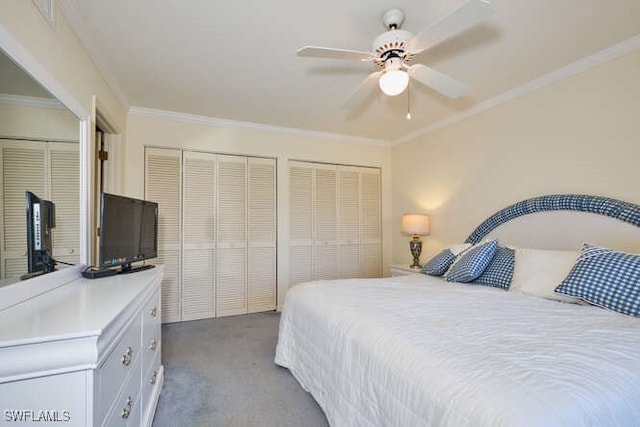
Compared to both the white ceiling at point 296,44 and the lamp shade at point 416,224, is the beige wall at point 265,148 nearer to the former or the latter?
the white ceiling at point 296,44

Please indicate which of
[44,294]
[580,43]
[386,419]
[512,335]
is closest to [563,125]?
[580,43]

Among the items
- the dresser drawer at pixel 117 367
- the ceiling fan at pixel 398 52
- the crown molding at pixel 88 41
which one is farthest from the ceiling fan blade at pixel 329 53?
the dresser drawer at pixel 117 367

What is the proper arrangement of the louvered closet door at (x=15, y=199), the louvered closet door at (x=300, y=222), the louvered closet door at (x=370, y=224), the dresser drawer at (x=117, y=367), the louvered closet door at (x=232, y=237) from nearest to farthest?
1. the dresser drawer at (x=117, y=367)
2. the louvered closet door at (x=15, y=199)
3. the louvered closet door at (x=232, y=237)
4. the louvered closet door at (x=300, y=222)
5. the louvered closet door at (x=370, y=224)

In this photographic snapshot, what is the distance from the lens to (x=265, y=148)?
3.78m

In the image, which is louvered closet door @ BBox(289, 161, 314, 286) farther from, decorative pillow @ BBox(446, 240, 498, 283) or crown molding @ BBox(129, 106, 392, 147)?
decorative pillow @ BBox(446, 240, 498, 283)

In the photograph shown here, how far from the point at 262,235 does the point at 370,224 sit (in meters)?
1.59

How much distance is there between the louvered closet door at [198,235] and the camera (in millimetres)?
3412

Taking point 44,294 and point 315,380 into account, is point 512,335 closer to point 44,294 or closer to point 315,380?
point 315,380

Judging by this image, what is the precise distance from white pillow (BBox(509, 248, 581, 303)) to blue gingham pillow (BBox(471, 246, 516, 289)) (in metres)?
0.06

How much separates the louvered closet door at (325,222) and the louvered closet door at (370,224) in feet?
1.42

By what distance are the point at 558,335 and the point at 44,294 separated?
2.23 metres

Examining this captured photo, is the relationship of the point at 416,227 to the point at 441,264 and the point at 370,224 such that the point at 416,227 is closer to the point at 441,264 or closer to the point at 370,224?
the point at 441,264

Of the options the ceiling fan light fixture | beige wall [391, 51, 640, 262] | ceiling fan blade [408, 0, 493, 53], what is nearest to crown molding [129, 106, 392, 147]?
beige wall [391, 51, 640, 262]

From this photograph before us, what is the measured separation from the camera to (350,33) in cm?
193
